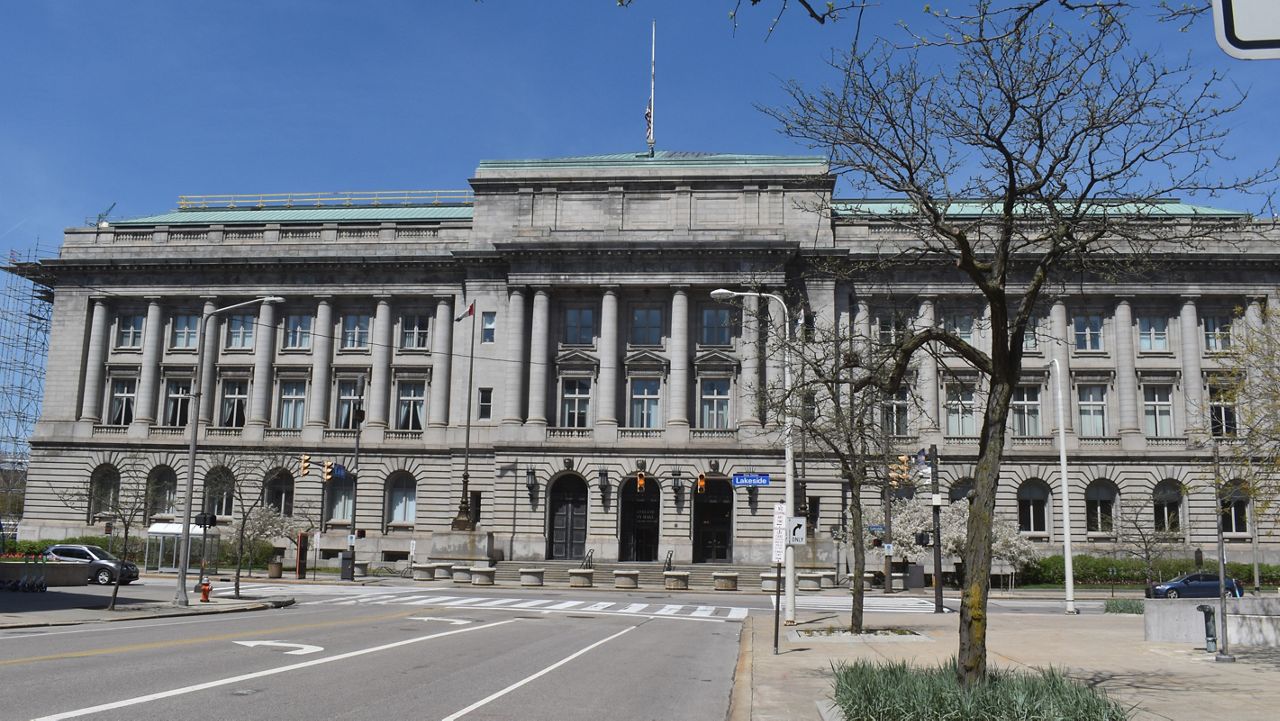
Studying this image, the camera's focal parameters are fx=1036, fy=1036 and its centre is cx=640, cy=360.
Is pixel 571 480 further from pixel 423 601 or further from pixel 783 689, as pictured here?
pixel 783 689

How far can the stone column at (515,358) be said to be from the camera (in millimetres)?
60812

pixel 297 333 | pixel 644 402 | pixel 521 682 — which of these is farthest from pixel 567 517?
pixel 521 682

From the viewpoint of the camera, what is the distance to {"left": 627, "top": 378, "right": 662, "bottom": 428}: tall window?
2420 inches

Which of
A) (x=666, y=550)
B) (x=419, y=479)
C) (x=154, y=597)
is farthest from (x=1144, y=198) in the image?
(x=419, y=479)

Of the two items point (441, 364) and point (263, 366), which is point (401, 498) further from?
point (263, 366)

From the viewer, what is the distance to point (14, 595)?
3259cm

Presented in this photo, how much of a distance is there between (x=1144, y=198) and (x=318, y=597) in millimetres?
34159

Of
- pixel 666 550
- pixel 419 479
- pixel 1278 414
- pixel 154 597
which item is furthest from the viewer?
pixel 419 479

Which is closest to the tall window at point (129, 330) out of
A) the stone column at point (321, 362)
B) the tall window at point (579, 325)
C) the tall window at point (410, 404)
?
the stone column at point (321, 362)

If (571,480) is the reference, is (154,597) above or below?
below

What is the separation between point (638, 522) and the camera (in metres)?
60.7

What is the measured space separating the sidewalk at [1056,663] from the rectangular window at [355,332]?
43.0m

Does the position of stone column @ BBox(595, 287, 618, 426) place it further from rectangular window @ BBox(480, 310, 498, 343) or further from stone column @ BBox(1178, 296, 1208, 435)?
stone column @ BBox(1178, 296, 1208, 435)

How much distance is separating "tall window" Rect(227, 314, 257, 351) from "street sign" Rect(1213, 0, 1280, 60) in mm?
68761
